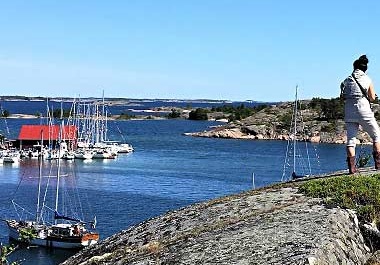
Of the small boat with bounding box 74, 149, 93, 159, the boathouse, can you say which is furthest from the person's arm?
the boathouse

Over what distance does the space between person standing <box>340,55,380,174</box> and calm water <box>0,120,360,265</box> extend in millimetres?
28633

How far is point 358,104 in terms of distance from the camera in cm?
1010

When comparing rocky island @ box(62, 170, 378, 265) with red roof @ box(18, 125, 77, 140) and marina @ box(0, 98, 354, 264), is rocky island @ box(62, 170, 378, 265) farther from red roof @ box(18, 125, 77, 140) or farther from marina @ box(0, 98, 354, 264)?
red roof @ box(18, 125, 77, 140)

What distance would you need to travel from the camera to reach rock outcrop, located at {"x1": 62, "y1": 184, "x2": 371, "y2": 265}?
5949 millimetres

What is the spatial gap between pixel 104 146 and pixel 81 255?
98300mm

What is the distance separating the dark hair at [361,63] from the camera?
9.98 meters

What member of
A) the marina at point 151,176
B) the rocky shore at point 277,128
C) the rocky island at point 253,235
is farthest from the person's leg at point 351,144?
the rocky shore at point 277,128

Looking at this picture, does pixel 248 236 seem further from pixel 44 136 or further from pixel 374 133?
pixel 44 136

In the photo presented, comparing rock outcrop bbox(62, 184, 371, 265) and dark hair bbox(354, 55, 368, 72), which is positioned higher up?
dark hair bbox(354, 55, 368, 72)

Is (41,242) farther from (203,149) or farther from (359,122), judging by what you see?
(203,149)

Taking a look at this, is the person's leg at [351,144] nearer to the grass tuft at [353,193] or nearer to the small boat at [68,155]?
the grass tuft at [353,193]

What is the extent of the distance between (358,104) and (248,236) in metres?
4.38

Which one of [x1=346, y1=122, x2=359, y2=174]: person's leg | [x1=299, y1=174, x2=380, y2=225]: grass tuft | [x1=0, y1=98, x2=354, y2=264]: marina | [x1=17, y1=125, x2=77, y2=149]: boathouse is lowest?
[x1=0, y1=98, x2=354, y2=264]: marina

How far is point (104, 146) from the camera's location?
349 ft
